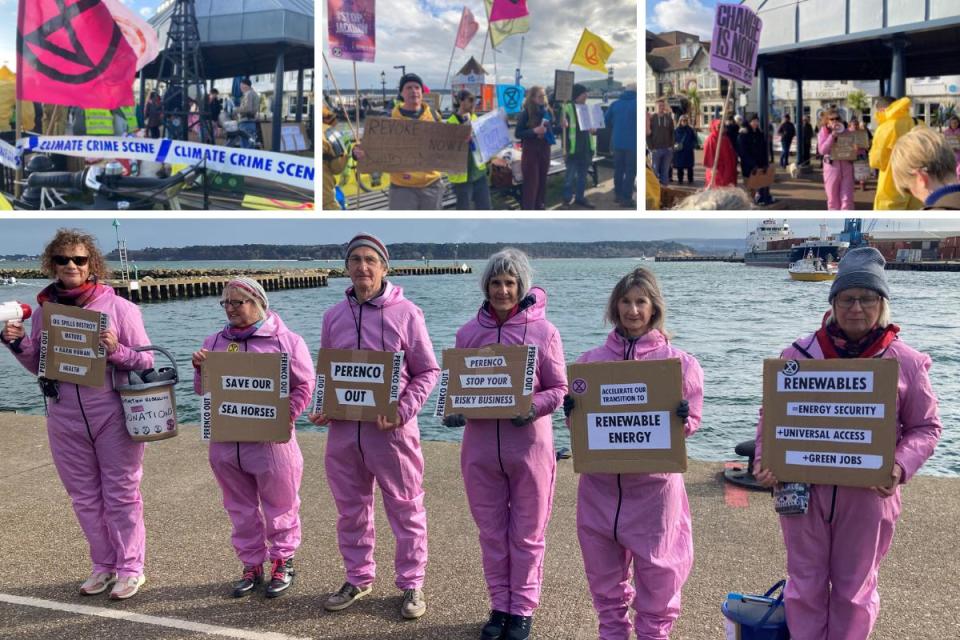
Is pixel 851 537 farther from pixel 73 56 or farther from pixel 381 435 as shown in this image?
pixel 73 56

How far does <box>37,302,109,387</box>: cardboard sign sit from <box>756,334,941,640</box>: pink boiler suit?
9.16 ft

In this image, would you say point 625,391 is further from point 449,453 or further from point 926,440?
point 449,453

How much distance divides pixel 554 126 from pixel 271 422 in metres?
2.85

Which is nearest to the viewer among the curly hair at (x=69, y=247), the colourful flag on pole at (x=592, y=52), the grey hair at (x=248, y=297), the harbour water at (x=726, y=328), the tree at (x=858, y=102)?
the grey hair at (x=248, y=297)

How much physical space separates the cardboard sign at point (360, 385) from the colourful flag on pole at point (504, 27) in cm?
257

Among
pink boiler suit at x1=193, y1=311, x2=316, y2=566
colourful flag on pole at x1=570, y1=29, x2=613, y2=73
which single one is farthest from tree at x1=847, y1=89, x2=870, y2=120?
pink boiler suit at x1=193, y1=311, x2=316, y2=566

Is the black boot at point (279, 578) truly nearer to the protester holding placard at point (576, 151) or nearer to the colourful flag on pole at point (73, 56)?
the protester holding placard at point (576, 151)

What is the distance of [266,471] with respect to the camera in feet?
11.5

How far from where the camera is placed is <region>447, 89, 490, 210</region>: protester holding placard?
5.18 m

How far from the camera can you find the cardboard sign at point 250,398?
3.47 m

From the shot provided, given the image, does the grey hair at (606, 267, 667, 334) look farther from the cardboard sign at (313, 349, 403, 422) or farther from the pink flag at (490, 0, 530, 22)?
the pink flag at (490, 0, 530, 22)

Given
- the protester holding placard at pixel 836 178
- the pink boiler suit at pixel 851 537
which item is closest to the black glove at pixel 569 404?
the pink boiler suit at pixel 851 537

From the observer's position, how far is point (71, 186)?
565 centimetres

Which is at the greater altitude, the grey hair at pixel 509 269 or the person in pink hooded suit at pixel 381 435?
the grey hair at pixel 509 269
